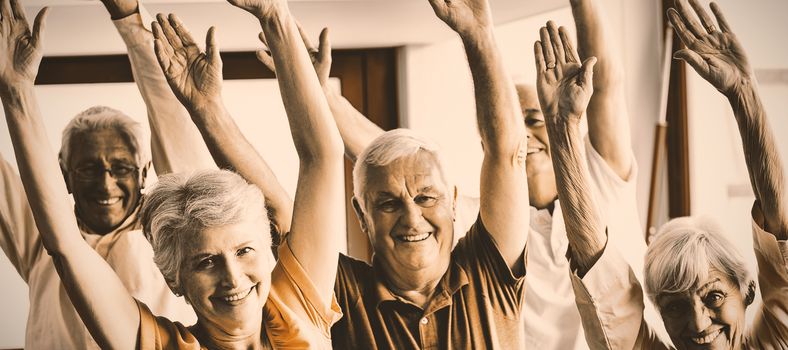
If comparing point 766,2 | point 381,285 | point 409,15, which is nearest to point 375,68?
point 409,15

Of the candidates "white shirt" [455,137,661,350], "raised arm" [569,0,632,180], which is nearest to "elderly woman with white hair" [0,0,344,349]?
"white shirt" [455,137,661,350]

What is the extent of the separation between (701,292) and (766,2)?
3.56ft

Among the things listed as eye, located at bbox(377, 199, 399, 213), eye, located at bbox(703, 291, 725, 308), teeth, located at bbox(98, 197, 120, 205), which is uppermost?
teeth, located at bbox(98, 197, 120, 205)

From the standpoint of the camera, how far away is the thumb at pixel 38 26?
2.29 m

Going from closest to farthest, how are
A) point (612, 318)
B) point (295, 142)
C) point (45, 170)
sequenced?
point (45, 170) → point (295, 142) → point (612, 318)

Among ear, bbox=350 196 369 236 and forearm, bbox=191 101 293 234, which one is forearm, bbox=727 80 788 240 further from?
forearm, bbox=191 101 293 234

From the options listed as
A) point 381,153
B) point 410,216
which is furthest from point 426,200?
point 381,153

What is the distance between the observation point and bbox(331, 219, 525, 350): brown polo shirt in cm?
253

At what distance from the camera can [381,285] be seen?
2561 millimetres

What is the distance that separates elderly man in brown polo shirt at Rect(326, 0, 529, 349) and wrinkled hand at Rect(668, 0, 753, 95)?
2.42ft

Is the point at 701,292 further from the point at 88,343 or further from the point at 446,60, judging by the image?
the point at 88,343

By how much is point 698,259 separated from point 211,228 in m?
1.49

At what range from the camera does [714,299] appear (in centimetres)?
286

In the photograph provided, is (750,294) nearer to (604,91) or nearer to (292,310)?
(604,91)
